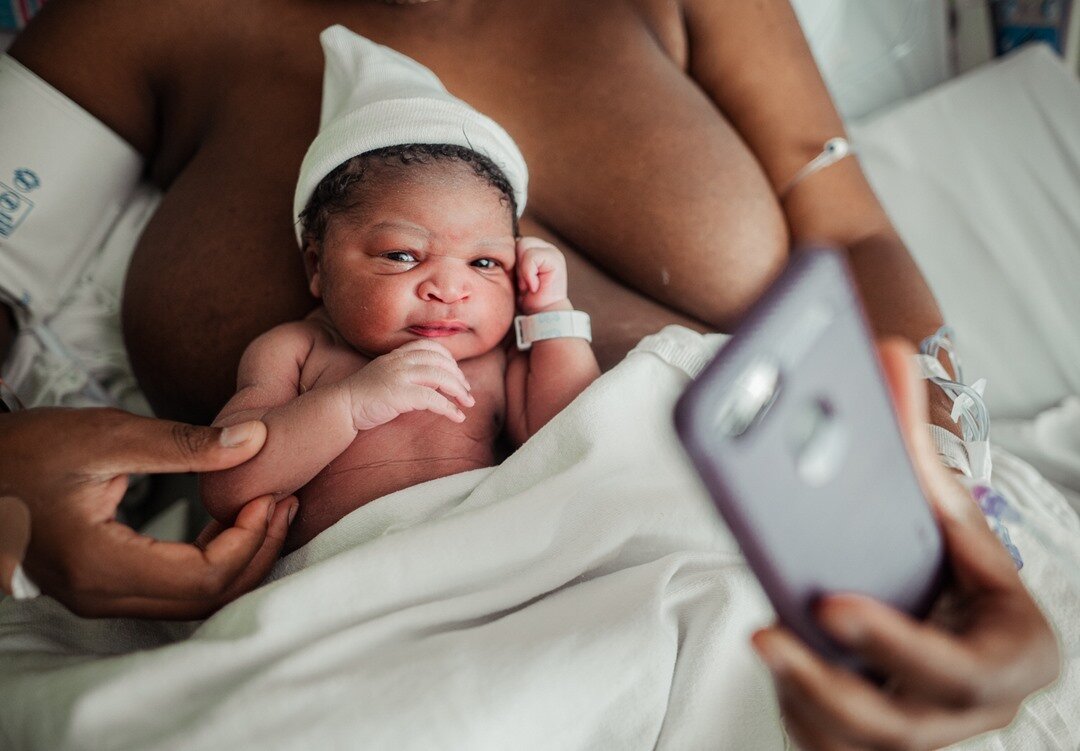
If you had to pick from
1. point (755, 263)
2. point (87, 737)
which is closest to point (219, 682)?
point (87, 737)

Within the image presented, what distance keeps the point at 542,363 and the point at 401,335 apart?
8.1 inches

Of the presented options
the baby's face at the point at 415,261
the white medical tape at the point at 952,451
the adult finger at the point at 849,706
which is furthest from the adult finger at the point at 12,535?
the white medical tape at the point at 952,451

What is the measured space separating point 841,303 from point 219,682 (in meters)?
0.63

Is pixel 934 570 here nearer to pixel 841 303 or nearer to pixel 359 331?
pixel 841 303

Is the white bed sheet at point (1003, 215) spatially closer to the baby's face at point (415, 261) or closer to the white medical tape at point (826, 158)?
the white medical tape at point (826, 158)

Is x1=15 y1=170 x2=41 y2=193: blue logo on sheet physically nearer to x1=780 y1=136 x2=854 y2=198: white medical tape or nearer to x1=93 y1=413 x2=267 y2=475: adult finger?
x1=93 y1=413 x2=267 y2=475: adult finger

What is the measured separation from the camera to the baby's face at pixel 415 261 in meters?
0.97

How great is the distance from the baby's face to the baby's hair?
13mm

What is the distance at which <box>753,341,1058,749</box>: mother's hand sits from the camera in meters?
0.46

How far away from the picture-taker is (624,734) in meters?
0.68

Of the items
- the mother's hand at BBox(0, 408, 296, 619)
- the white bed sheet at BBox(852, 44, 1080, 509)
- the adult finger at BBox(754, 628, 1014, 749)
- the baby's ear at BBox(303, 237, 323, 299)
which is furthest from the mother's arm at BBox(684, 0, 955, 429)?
the mother's hand at BBox(0, 408, 296, 619)

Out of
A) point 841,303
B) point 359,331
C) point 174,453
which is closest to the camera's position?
point 841,303

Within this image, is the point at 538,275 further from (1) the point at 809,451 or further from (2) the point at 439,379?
(1) the point at 809,451

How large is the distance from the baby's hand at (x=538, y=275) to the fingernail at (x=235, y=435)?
0.47m
